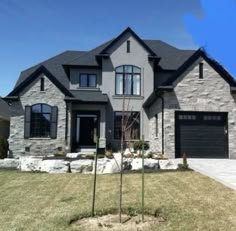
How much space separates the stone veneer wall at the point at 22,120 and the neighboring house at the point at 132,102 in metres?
0.06

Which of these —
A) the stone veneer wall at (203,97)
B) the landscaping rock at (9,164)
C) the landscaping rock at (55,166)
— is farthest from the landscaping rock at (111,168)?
the stone veneer wall at (203,97)

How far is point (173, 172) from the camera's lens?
11.9m

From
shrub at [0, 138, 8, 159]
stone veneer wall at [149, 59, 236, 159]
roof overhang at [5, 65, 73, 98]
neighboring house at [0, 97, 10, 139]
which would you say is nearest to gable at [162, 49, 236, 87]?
stone veneer wall at [149, 59, 236, 159]

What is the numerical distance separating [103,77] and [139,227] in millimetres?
17527

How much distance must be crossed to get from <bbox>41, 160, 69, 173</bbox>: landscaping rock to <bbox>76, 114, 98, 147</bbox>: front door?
9.56 meters

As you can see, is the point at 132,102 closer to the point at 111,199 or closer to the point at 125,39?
the point at 125,39

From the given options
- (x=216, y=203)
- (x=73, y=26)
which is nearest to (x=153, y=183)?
(x=216, y=203)

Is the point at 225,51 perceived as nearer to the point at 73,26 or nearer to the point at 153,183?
the point at 153,183

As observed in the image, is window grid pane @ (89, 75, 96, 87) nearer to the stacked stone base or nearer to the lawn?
the stacked stone base

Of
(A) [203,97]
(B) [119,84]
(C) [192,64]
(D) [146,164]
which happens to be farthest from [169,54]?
(D) [146,164]

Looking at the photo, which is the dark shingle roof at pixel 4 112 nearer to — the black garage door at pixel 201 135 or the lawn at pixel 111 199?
the black garage door at pixel 201 135

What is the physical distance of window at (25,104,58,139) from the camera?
20.2 metres

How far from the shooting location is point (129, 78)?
22.9 m

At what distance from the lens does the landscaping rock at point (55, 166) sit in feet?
41.9
